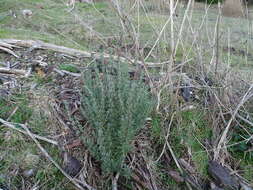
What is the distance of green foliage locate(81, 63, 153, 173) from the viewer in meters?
1.62

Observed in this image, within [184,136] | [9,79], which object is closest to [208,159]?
[184,136]

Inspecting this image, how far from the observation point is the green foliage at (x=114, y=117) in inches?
63.9

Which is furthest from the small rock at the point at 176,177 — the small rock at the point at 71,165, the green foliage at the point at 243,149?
the small rock at the point at 71,165

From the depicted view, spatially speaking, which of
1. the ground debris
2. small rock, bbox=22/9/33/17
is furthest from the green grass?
small rock, bbox=22/9/33/17

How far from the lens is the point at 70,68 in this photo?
2.45 meters

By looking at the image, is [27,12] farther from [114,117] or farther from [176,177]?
[176,177]

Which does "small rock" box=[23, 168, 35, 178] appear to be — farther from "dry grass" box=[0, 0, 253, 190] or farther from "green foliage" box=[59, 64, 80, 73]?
"green foliage" box=[59, 64, 80, 73]

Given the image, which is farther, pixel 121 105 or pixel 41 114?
pixel 41 114

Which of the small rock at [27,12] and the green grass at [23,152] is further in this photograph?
the small rock at [27,12]

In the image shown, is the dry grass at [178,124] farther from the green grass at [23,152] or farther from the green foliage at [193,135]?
the green grass at [23,152]

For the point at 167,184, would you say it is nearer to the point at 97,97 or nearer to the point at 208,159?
the point at 208,159

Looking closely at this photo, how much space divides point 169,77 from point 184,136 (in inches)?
18.5

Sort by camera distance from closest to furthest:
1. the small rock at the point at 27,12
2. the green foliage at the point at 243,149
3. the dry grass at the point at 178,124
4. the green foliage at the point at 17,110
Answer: the dry grass at the point at 178,124, the green foliage at the point at 17,110, the green foliage at the point at 243,149, the small rock at the point at 27,12

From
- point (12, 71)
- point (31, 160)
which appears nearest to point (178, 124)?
point (31, 160)
